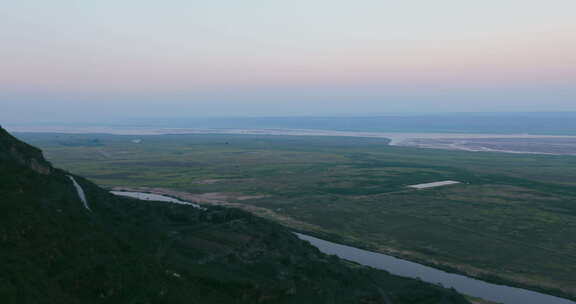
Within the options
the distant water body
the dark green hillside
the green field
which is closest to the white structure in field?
the green field

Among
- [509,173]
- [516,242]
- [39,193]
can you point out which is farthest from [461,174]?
[39,193]

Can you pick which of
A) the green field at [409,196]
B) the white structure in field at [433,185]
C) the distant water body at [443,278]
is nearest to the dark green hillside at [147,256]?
the distant water body at [443,278]

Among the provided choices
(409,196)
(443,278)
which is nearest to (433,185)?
(409,196)

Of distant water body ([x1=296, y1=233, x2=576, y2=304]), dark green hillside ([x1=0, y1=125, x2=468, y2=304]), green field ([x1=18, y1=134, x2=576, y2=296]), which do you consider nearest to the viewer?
dark green hillside ([x1=0, y1=125, x2=468, y2=304])

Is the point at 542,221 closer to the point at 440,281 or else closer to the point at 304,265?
the point at 440,281

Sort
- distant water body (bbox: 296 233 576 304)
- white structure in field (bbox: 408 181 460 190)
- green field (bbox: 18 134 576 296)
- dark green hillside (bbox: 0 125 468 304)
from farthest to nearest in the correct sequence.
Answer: white structure in field (bbox: 408 181 460 190) < green field (bbox: 18 134 576 296) < distant water body (bbox: 296 233 576 304) < dark green hillside (bbox: 0 125 468 304)

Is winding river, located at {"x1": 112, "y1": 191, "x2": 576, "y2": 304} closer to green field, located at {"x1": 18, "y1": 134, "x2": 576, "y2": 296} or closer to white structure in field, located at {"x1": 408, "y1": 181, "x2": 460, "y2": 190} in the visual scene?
green field, located at {"x1": 18, "y1": 134, "x2": 576, "y2": 296}

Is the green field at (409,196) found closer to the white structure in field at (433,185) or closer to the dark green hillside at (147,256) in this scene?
the white structure in field at (433,185)

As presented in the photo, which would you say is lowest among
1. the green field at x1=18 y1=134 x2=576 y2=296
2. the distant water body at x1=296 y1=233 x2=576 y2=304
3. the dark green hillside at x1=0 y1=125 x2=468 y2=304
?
the distant water body at x1=296 y1=233 x2=576 y2=304
